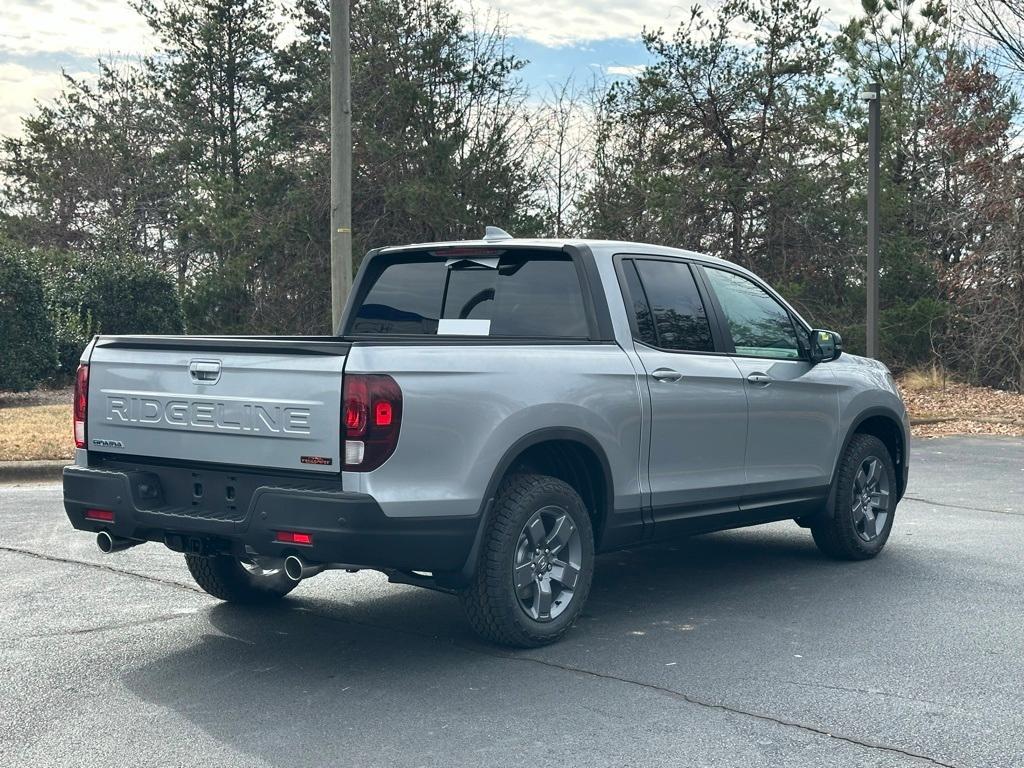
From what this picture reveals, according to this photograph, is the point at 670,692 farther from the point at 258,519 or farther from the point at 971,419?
the point at 971,419

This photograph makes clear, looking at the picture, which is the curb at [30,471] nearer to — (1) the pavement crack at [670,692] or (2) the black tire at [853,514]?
(1) the pavement crack at [670,692]

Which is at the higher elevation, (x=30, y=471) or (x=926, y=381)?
(x=926, y=381)

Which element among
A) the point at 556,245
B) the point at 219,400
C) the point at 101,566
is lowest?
the point at 101,566

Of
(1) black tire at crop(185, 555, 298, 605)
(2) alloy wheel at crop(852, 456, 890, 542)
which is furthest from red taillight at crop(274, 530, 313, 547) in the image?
(2) alloy wheel at crop(852, 456, 890, 542)

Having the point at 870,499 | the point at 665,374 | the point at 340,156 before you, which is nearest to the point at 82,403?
the point at 665,374

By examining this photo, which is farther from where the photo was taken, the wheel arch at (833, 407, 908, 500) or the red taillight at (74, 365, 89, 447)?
the wheel arch at (833, 407, 908, 500)

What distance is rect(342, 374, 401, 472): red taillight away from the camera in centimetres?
488

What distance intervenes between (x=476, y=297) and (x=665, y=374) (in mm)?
1060

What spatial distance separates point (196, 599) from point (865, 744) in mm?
3800

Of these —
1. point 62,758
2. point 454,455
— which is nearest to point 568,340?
point 454,455

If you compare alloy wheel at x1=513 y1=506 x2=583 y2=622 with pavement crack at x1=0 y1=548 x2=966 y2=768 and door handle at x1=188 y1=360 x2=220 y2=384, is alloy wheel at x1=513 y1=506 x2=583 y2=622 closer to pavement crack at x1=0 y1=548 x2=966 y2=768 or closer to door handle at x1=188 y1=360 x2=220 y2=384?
pavement crack at x1=0 y1=548 x2=966 y2=768

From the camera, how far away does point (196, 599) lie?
22.0 feet

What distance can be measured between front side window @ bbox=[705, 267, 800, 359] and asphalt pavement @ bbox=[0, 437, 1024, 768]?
1359 mm

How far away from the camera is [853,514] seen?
25.3 feet
